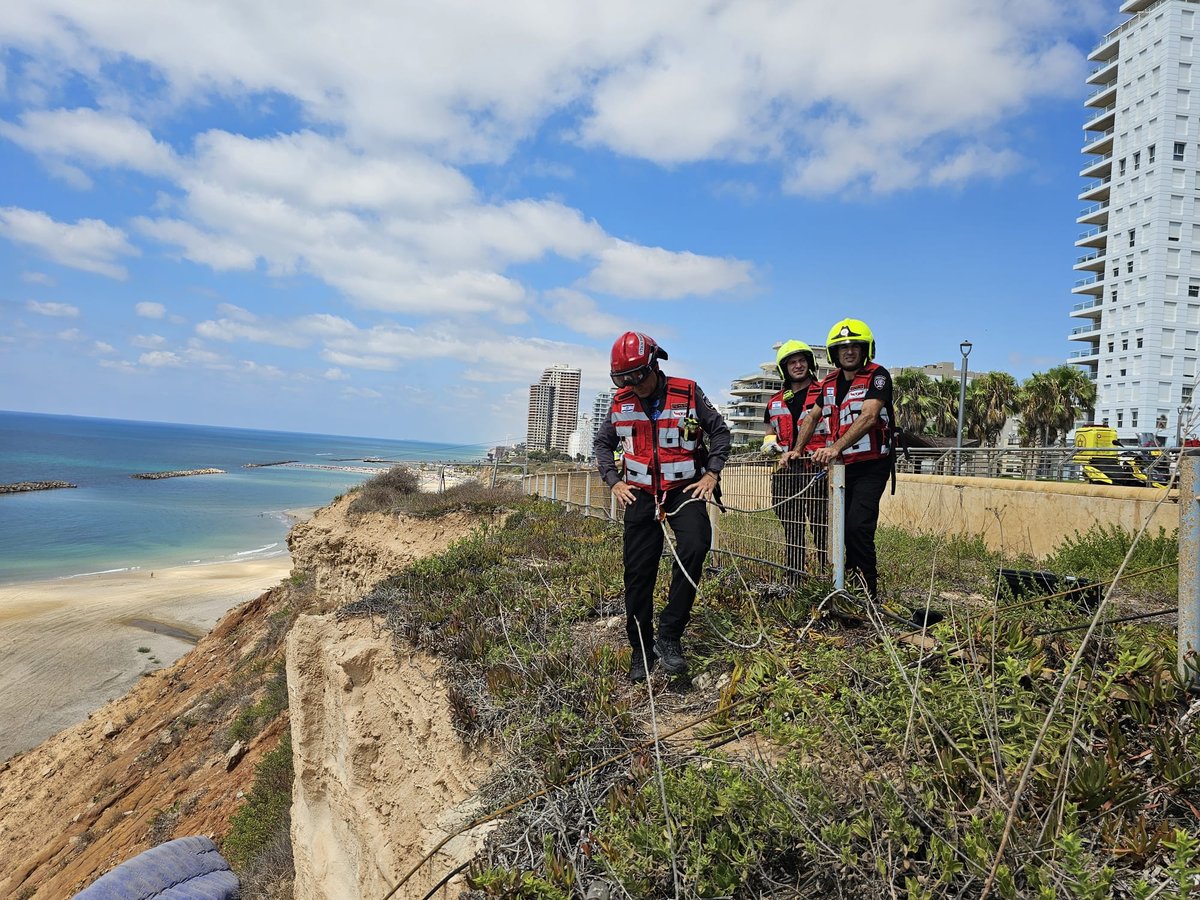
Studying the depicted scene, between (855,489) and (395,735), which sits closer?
(855,489)

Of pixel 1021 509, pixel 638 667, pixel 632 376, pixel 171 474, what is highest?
pixel 632 376

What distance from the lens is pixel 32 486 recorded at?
230ft

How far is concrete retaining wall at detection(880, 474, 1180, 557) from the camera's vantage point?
8.18m

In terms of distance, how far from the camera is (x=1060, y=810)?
1914 millimetres

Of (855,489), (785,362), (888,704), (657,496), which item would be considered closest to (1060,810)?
(888,704)

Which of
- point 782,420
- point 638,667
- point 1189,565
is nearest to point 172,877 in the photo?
point 638,667

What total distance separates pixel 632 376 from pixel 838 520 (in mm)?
1736

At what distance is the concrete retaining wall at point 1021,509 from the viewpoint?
8.18 meters

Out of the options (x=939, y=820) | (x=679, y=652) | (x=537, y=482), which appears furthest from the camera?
(x=537, y=482)

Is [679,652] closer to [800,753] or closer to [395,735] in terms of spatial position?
[800,753]

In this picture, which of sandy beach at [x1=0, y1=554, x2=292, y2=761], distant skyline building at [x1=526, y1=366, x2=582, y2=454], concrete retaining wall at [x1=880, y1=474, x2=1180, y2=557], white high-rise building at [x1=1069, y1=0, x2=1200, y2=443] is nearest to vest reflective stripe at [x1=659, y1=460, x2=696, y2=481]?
concrete retaining wall at [x1=880, y1=474, x2=1180, y2=557]

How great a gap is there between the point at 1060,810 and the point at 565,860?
5.22 ft

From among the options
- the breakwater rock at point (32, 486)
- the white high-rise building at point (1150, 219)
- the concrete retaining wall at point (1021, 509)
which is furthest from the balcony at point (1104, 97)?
the breakwater rock at point (32, 486)

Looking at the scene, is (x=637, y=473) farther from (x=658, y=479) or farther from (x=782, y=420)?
(x=782, y=420)
